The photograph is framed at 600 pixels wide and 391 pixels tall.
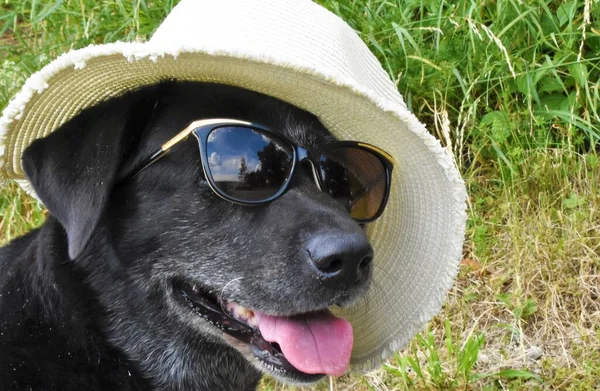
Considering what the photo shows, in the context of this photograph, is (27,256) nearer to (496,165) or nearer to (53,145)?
(53,145)

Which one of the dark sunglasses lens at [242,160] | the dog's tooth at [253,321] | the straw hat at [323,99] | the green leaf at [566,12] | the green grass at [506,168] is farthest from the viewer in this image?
the green leaf at [566,12]

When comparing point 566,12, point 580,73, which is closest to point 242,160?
point 580,73

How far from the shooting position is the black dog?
2188mm

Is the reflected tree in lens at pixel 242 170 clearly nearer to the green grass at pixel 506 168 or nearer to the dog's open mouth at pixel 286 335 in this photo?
the dog's open mouth at pixel 286 335

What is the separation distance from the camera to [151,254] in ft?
7.75

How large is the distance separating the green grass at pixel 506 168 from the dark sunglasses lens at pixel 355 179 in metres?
0.87

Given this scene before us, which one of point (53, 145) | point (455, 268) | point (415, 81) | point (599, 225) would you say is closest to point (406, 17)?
point (415, 81)

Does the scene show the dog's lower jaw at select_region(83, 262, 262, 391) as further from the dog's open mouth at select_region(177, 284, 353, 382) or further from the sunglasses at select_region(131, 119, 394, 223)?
the sunglasses at select_region(131, 119, 394, 223)

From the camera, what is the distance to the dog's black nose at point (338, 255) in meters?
2.13

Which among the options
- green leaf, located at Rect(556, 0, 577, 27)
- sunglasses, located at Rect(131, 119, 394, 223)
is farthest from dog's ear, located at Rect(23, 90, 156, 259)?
green leaf, located at Rect(556, 0, 577, 27)

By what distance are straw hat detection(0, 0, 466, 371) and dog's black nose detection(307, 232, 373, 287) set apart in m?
0.35

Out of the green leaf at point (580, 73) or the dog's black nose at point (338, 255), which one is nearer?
the dog's black nose at point (338, 255)

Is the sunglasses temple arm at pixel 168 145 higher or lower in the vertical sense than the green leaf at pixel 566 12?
higher

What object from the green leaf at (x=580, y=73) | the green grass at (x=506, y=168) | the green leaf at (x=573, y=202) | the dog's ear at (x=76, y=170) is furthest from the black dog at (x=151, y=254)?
the green leaf at (x=580, y=73)
